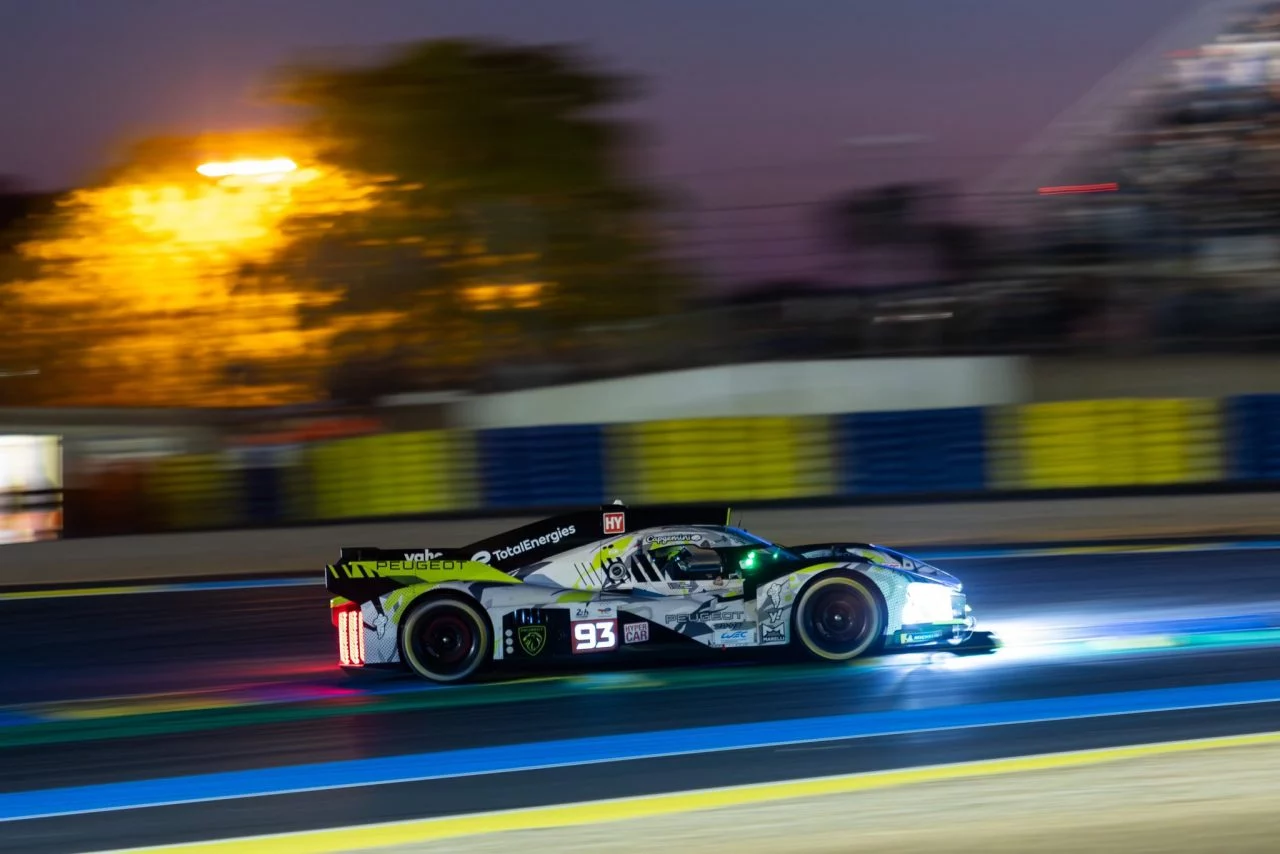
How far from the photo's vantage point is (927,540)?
15.8 meters

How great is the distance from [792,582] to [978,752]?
213 centimetres

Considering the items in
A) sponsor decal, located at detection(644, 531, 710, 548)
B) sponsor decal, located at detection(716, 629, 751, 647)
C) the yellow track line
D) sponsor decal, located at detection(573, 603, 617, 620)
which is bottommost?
the yellow track line

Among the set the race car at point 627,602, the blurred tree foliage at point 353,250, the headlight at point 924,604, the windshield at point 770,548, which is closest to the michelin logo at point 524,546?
the race car at point 627,602

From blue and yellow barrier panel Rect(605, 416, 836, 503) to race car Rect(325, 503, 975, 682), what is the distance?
819 centimetres

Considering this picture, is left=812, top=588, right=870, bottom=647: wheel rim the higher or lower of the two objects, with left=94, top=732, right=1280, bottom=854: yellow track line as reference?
higher

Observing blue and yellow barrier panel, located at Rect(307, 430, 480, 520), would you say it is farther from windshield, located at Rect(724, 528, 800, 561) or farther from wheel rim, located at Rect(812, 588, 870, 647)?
wheel rim, located at Rect(812, 588, 870, 647)

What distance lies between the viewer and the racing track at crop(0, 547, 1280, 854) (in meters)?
6.34

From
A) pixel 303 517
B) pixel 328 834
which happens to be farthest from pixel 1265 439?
pixel 328 834

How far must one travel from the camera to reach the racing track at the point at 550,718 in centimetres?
634

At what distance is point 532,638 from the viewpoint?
862cm

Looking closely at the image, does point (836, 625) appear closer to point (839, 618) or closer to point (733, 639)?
point (839, 618)

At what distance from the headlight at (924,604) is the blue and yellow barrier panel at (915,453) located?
8.18 metres

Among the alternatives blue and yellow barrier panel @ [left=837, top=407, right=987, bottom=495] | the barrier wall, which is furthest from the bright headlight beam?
blue and yellow barrier panel @ [left=837, top=407, right=987, bottom=495]

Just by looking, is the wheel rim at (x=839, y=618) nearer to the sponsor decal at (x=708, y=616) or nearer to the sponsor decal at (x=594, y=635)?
the sponsor decal at (x=708, y=616)
